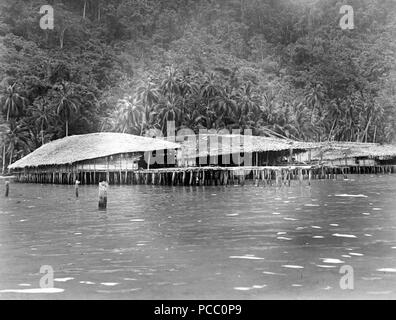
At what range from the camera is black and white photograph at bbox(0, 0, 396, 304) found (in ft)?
39.3

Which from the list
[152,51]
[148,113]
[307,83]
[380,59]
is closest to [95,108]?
[148,113]

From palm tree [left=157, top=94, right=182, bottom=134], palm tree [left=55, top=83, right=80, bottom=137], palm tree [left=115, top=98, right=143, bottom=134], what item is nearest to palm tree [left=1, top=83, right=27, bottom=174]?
palm tree [left=55, top=83, right=80, bottom=137]

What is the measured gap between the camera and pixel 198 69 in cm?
8081

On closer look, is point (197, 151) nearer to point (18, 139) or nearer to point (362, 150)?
point (362, 150)

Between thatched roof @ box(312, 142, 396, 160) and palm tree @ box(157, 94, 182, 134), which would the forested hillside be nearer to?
palm tree @ box(157, 94, 182, 134)

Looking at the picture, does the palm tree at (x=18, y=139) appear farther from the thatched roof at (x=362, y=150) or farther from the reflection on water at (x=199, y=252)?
the reflection on water at (x=199, y=252)

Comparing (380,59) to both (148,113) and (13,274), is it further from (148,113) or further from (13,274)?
(13,274)

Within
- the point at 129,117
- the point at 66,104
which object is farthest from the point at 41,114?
the point at 129,117

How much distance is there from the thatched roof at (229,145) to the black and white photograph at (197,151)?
0.25 meters

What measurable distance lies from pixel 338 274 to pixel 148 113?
53.8 m

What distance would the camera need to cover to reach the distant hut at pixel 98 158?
147 feet

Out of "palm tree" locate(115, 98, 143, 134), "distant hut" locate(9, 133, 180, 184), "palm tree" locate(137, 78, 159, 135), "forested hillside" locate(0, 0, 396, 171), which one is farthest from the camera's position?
"forested hillside" locate(0, 0, 396, 171)

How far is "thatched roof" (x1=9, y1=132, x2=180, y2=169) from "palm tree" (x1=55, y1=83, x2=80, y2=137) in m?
15.0

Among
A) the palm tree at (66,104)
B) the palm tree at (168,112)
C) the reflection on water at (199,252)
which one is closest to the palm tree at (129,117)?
the palm tree at (168,112)
